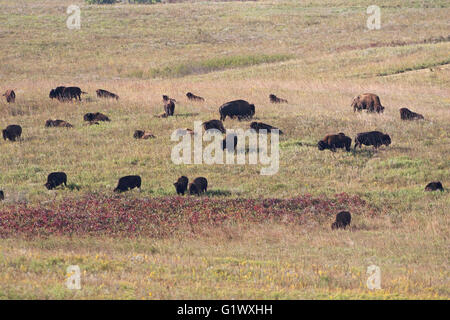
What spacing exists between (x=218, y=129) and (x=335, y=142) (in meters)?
4.36

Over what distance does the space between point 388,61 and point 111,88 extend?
22.0 meters

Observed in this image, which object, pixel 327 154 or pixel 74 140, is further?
pixel 74 140

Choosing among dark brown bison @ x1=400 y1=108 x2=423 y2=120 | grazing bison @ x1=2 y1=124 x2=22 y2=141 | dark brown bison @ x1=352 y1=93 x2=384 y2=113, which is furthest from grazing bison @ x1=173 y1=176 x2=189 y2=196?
dark brown bison @ x1=352 y1=93 x2=384 y2=113

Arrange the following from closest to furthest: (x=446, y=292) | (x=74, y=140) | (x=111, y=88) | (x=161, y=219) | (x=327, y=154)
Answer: (x=446, y=292), (x=161, y=219), (x=327, y=154), (x=74, y=140), (x=111, y=88)

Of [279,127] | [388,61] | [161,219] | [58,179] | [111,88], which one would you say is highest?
[388,61]

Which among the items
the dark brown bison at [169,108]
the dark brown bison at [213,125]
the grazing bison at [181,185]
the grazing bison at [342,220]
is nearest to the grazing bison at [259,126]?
the dark brown bison at [213,125]

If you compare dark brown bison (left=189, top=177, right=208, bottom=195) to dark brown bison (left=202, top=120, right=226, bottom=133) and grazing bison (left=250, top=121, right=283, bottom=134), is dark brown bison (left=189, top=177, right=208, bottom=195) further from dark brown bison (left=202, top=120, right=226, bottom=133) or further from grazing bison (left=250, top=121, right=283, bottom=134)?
grazing bison (left=250, top=121, right=283, bottom=134)

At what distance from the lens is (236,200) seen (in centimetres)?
1764

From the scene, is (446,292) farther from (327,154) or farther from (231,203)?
(327,154)

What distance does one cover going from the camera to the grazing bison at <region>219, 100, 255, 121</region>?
2645 centimetres

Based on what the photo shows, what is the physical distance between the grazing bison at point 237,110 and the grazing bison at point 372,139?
5.60 meters

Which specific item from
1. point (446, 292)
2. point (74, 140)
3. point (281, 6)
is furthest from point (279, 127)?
point (281, 6)

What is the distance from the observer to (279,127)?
25578mm

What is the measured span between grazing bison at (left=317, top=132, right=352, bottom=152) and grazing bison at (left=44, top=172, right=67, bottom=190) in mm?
8590
